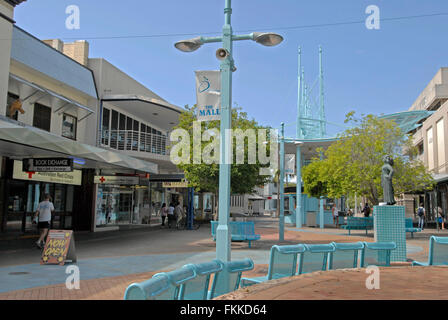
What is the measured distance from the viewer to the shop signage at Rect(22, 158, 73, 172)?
13.1m

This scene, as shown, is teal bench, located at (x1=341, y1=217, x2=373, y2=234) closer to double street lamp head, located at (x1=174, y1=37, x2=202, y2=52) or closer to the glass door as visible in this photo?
the glass door

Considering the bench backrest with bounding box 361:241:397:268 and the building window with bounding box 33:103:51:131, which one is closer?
the bench backrest with bounding box 361:241:397:268

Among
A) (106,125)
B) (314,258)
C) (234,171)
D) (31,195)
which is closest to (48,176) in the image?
(31,195)

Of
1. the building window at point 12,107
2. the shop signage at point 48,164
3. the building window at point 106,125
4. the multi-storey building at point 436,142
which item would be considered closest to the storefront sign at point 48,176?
the building window at point 12,107

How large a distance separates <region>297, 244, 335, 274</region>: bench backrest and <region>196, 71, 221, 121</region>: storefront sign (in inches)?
109

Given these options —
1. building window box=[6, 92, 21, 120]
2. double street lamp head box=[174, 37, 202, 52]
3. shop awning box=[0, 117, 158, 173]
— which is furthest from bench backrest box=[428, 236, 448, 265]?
building window box=[6, 92, 21, 120]

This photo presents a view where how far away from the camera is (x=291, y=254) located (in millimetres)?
6453

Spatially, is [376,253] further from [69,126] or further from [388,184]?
[69,126]

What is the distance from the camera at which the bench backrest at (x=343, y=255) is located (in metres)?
7.19

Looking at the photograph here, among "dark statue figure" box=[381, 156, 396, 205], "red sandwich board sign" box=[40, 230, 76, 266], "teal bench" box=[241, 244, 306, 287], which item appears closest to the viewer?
"teal bench" box=[241, 244, 306, 287]

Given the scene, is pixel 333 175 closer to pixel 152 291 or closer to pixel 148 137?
pixel 148 137

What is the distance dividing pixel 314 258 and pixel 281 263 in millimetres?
846
